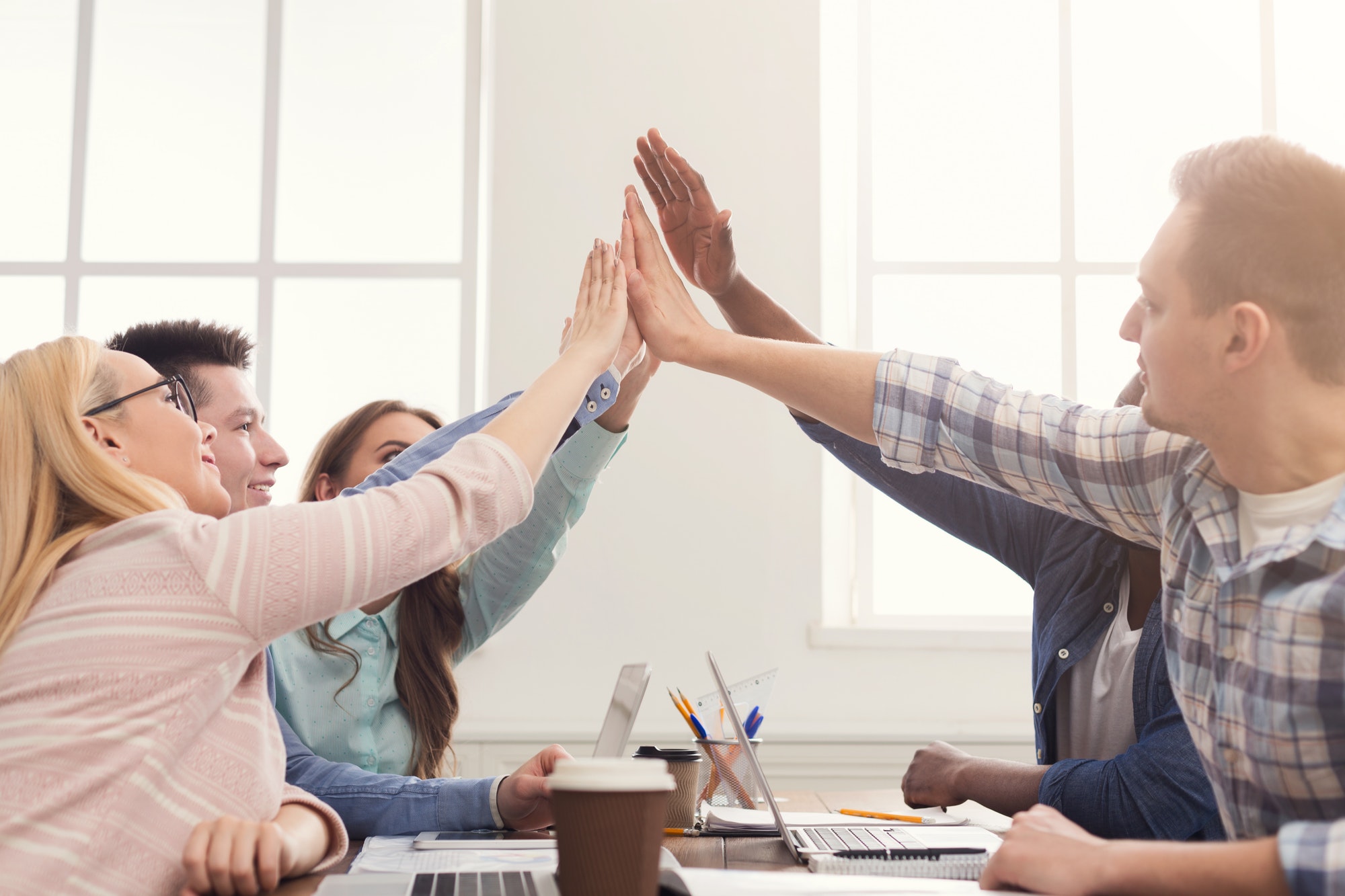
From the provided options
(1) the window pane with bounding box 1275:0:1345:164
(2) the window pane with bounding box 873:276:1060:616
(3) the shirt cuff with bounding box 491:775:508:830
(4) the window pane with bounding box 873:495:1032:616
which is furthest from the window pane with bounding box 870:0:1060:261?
(3) the shirt cuff with bounding box 491:775:508:830

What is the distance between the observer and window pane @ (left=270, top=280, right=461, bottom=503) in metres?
Answer: 3.12

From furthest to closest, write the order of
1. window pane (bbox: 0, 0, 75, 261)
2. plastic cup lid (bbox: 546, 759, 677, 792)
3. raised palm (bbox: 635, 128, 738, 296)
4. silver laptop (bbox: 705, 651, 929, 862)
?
window pane (bbox: 0, 0, 75, 261), raised palm (bbox: 635, 128, 738, 296), silver laptop (bbox: 705, 651, 929, 862), plastic cup lid (bbox: 546, 759, 677, 792)

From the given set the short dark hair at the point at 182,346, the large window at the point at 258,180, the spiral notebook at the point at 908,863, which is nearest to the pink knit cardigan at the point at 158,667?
the spiral notebook at the point at 908,863

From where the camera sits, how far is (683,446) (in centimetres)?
286

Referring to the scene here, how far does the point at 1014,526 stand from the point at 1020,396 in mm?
552

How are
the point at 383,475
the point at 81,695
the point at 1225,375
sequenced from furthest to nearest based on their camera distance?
1. the point at 383,475
2. the point at 1225,375
3. the point at 81,695

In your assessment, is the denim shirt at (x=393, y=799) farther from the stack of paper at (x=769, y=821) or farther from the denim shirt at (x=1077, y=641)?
the denim shirt at (x=1077, y=641)

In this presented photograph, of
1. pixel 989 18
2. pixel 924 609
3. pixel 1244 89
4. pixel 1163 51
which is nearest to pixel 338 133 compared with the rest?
pixel 989 18

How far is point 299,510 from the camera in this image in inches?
34.8

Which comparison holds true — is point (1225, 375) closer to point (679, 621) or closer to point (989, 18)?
point (679, 621)

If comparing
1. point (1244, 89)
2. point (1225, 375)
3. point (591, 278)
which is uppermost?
point (1244, 89)

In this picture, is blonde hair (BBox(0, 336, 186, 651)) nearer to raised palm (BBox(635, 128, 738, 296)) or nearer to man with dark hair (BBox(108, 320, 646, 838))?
man with dark hair (BBox(108, 320, 646, 838))

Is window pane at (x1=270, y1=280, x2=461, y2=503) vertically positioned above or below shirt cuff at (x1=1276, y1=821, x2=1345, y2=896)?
above

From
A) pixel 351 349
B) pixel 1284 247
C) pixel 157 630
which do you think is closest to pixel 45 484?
pixel 157 630
